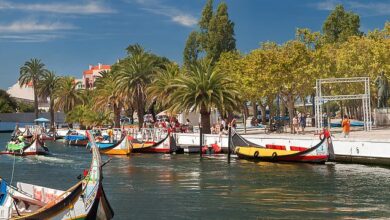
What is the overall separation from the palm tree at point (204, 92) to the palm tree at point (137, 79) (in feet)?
56.2

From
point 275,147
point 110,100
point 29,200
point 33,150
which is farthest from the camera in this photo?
point 110,100

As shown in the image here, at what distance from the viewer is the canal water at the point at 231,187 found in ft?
68.2

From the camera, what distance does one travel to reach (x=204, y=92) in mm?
51719

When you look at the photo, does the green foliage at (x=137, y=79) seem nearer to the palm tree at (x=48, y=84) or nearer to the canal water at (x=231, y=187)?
the canal water at (x=231, y=187)

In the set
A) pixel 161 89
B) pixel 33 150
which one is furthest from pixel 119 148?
pixel 161 89

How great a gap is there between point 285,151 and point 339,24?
182 feet

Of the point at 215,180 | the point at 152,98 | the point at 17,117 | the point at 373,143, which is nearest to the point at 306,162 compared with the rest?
the point at 373,143

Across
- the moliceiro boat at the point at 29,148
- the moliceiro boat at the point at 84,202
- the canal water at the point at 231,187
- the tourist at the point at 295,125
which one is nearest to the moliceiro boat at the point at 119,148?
the moliceiro boat at the point at 29,148

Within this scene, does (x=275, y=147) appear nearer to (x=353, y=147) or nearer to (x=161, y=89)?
(x=353, y=147)

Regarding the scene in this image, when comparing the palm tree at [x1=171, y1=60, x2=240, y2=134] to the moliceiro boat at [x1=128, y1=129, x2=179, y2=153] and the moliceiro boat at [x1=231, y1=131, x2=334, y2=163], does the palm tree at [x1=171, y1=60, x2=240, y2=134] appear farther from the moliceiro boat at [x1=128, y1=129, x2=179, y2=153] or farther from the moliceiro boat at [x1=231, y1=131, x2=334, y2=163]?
the moliceiro boat at [x1=231, y1=131, x2=334, y2=163]

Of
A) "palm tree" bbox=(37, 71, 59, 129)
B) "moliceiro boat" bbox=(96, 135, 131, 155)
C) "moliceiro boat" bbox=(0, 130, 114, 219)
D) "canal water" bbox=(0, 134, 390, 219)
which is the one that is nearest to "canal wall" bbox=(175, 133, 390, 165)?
"canal water" bbox=(0, 134, 390, 219)

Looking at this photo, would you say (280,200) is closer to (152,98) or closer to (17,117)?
(152,98)

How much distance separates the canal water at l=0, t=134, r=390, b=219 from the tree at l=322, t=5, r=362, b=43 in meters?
52.4

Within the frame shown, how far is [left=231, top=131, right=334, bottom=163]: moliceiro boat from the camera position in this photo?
3622 centimetres
